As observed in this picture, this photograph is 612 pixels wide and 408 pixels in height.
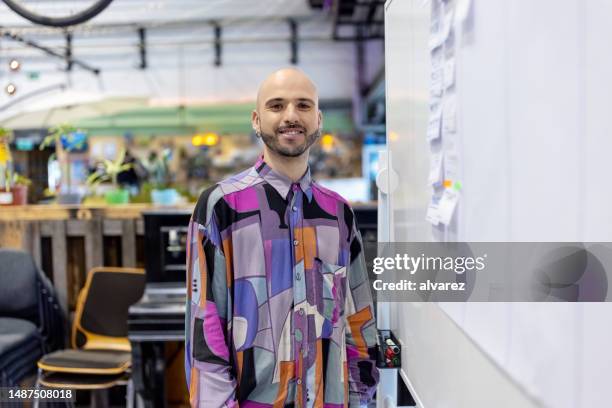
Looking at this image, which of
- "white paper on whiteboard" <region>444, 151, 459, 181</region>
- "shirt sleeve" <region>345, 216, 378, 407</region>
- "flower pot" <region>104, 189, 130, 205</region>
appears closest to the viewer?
"white paper on whiteboard" <region>444, 151, 459, 181</region>

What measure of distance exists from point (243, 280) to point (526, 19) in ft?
2.74

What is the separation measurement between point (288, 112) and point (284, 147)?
82 mm

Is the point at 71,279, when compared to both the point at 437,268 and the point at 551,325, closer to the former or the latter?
the point at 437,268

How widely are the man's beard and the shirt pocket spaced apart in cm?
26

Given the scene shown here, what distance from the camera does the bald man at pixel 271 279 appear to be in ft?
4.08

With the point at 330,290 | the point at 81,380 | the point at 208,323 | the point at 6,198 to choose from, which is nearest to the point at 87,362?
the point at 81,380

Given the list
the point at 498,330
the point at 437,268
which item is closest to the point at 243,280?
the point at 437,268

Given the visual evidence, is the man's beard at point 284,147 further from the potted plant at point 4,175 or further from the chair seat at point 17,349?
the potted plant at point 4,175

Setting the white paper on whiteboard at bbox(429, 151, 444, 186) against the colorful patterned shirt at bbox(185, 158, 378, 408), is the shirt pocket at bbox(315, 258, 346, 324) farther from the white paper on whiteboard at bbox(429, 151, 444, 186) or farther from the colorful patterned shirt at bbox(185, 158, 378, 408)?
the white paper on whiteboard at bbox(429, 151, 444, 186)

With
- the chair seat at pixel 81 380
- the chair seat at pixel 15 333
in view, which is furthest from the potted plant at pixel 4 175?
the chair seat at pixel 81 380

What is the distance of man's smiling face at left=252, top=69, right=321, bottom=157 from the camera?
1242 millimetres

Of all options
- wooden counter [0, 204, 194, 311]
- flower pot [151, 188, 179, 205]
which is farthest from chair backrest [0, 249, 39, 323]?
flower pot [151, 188, 179, 205]

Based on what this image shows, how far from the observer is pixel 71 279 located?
3.73 metres

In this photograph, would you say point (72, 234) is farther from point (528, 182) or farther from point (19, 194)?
point (528, 182)
